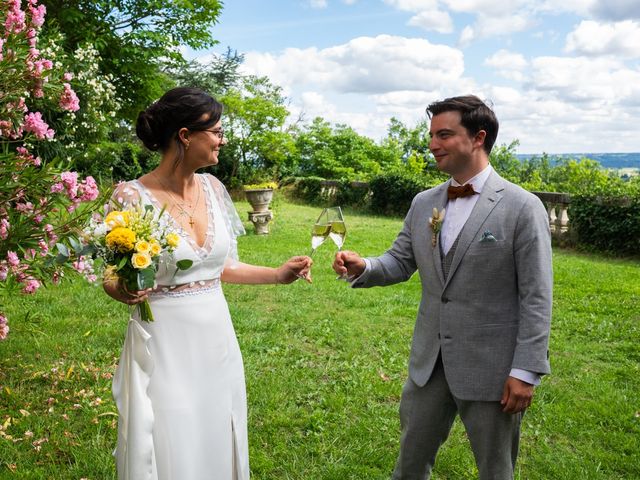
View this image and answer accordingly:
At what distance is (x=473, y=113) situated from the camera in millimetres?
2719

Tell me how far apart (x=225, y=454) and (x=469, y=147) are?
6.07 ft

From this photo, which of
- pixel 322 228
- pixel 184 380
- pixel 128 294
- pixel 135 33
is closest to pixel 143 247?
pixel 128 294

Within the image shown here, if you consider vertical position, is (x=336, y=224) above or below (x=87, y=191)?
below

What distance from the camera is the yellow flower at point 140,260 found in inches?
88.4

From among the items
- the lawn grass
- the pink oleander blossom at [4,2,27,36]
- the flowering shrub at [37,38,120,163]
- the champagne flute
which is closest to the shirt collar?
the champagne flute

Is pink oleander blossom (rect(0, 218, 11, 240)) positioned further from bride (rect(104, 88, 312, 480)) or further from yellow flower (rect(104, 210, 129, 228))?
yellow flower (rect(104, 210, 129, 228))

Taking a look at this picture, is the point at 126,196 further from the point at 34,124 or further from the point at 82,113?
the point at 82,113

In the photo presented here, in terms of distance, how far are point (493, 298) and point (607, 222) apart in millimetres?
11252

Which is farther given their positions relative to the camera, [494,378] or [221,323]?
[221,323]

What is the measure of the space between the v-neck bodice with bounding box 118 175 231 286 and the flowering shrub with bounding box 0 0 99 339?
93 centimetres

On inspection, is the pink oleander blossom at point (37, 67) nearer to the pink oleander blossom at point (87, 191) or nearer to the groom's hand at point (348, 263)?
the pink oleander blossom at point (87, 191)

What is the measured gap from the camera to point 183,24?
18.0 metres

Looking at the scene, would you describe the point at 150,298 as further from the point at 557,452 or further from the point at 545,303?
the point at 557,452

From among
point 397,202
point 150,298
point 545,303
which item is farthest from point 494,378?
point 397,202
